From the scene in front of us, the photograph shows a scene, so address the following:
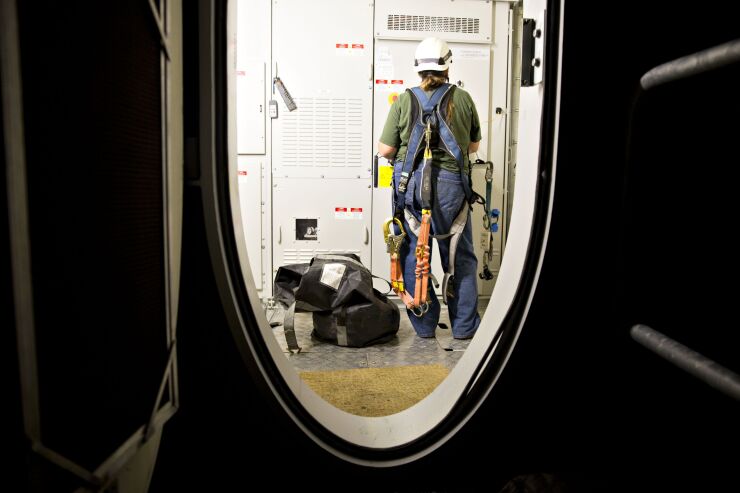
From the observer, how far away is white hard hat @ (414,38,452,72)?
10.4 ft

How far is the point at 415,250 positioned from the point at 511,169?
1.60m

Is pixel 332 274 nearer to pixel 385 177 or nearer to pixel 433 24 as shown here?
pixel 385 177

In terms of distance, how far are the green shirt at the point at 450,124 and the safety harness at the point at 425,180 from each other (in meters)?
0.04

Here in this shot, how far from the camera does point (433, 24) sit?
155 inches

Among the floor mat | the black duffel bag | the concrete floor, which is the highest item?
the black duffel bag

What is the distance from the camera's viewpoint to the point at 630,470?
1049 millimetres

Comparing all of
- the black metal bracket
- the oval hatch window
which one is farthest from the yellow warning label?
the black metal bracket

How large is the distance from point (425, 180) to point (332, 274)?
853 millimetres

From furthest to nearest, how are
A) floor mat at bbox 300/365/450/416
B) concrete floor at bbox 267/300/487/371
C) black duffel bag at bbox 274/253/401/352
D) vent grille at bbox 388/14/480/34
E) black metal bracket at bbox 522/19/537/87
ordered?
1. vent grille at bbox 388/14/480/34
2. black duffel bag at bbox 274/253/401/352
3. concrete floor at bbox 267/300/487/371
4. floor mat at bbox 300/365/450/416
5. black metal bracket at bbox 522/19/537/87

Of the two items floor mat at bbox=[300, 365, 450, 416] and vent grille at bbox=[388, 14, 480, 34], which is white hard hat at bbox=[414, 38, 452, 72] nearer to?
vent grille at bbox=[388, 14, 480, 34]

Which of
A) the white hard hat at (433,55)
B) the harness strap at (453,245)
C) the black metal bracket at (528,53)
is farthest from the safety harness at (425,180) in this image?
the black metal bracket at (528,53)

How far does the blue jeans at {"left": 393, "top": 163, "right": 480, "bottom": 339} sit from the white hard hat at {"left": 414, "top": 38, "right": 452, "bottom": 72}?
0.67 meters

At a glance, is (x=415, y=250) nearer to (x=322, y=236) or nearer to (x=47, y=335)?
(x=322, y=236)

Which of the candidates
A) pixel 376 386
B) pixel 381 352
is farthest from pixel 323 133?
pixel 376 386
